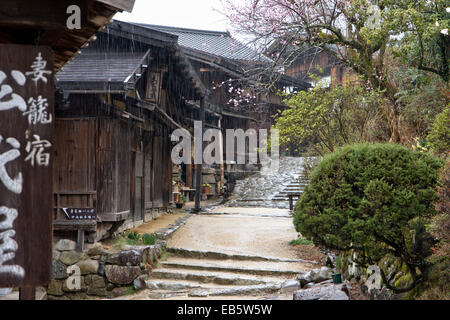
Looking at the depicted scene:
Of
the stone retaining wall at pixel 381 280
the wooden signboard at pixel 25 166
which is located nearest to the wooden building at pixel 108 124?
the wooden signboard at pixel 25 166

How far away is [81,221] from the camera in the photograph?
30.8 ft

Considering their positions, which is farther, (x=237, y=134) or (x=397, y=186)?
(x=237, y=134)

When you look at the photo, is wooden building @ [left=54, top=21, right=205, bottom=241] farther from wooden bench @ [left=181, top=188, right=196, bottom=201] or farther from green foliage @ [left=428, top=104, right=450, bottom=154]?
wooden bench @ [left=181, top=188, right=196, bottom=201]

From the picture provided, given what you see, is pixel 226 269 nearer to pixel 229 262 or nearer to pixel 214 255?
pixel 229 262

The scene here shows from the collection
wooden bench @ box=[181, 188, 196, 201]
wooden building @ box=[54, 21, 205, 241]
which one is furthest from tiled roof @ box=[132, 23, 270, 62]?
wooden building @ box=[54, 21, 205, 241]

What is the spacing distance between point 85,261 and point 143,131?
A: 4.87m

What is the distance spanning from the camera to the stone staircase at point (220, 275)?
864 centimetres

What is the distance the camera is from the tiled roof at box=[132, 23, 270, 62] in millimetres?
25938

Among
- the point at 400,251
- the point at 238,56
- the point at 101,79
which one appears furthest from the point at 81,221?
the point at 238,56

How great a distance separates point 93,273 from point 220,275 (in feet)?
9.64

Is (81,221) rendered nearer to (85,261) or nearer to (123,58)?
(85,261)

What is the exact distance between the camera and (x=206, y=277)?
9477 millimetres

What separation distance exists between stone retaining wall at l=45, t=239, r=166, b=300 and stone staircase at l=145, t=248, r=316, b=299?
0.51 meters

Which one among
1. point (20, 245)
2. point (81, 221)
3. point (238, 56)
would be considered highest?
point (238, 56)
